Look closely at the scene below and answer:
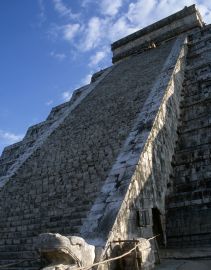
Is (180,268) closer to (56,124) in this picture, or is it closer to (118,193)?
(118,193)

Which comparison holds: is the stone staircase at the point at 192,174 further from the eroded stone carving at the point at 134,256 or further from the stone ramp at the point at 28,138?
the stone ramp at the point at 28,138

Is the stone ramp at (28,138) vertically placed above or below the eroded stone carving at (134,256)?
above

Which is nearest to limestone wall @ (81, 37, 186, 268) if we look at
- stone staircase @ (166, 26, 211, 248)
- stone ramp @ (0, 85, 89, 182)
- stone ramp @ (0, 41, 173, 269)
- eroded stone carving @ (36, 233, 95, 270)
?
stone staircase @ (166, 26, 211, 248)

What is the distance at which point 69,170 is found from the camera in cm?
916

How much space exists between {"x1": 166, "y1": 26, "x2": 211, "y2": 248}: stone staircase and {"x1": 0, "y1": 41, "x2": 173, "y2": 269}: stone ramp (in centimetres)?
144

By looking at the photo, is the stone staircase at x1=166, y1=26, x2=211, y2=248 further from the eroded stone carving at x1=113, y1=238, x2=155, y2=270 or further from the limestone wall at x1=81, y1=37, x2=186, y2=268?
the eroded stone carving at x1=113, y1=238, x2=155, y2=270

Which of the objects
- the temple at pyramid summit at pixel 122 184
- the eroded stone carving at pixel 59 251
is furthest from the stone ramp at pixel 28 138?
the eroded stone carving at pixel 59 251

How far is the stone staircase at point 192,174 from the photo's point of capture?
25.4 feet

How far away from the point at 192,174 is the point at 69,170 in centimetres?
299

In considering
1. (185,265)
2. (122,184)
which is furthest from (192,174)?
(185,265)

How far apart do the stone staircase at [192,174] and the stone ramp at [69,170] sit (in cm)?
144

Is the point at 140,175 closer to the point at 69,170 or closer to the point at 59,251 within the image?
the point at 69,170

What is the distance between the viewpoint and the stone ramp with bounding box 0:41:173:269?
770cm

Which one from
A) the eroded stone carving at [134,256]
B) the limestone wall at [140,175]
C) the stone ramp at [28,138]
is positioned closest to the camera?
the eroded stone carving at [134,256]
